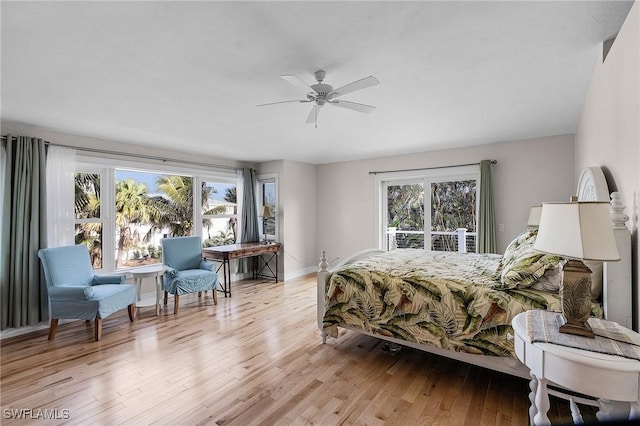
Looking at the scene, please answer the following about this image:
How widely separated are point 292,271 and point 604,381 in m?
5.07

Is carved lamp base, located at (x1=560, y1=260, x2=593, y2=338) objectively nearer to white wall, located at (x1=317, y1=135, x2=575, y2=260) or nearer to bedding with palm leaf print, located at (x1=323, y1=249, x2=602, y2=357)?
bedding with palm leaf print, located at (x1=323, y1=249, x2=602, y2=357)

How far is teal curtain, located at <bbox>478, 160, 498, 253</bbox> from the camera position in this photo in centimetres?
450

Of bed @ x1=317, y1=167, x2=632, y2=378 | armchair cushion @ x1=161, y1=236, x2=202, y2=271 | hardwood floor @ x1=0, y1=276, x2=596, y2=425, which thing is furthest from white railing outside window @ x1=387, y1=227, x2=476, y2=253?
armchair cushion @ x1=161, y1=236, x2=202, y2=271

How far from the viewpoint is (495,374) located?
246cm

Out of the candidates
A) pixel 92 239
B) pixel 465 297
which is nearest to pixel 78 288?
pixel 92 239

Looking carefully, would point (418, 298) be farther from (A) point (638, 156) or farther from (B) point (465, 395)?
(A) point (638, 156)

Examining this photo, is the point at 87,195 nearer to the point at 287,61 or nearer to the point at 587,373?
the point at 287,61

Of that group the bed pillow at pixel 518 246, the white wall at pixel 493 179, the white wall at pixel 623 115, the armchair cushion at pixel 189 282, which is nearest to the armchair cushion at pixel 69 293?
the armchair cushion at pixel 189 282

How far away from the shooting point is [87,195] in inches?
163

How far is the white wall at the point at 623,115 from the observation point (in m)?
1.51

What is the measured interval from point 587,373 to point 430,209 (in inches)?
163

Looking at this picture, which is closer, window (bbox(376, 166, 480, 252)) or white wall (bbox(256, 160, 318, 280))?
window (bbox(376, 166, 480, 252))

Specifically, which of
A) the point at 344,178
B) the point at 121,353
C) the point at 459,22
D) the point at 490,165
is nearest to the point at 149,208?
the point at 121,353

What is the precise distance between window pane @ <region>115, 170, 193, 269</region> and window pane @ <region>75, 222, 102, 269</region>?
22cm
